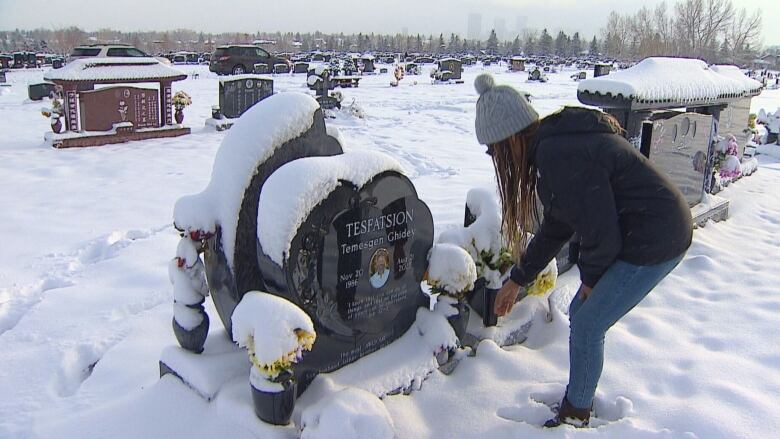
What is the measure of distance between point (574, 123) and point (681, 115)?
4.53m

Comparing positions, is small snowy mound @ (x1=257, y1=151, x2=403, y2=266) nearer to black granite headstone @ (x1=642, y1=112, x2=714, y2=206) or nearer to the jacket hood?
the jacket hood

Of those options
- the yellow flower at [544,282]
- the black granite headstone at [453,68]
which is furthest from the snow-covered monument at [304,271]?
the black granite headstone at [453,68]

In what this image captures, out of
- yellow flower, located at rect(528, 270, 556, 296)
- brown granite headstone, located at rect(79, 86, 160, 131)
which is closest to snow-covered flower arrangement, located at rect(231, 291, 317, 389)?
yellow flower, located at rect(528, 270, 556, 296)

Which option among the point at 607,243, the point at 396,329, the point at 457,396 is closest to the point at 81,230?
the point at 396,329

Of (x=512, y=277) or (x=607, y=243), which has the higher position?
(x=607, y=243)

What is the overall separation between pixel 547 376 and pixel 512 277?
0.70 metres

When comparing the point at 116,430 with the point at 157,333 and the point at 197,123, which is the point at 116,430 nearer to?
the point at 157,333

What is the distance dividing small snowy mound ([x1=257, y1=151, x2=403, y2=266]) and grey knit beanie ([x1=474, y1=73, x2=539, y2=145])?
80 centimetres

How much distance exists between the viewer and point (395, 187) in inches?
135

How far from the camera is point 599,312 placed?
2.69 metres

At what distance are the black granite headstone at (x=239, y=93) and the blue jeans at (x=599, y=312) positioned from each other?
1190 cm

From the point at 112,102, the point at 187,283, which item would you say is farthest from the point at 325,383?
the point at 112,102

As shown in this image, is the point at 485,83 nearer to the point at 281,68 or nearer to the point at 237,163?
the point at 237,163

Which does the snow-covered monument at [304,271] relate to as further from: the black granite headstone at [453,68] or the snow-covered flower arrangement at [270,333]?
the black granite headstone at [453,68]
